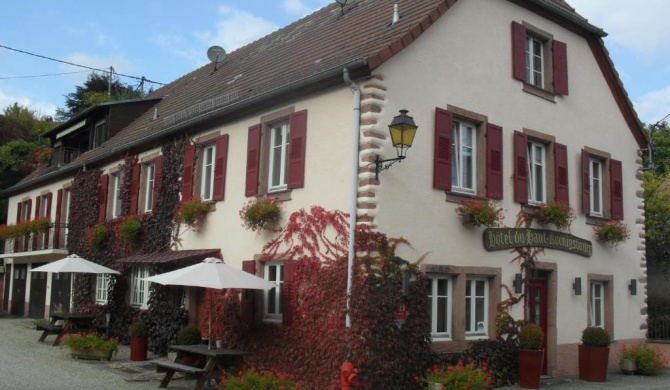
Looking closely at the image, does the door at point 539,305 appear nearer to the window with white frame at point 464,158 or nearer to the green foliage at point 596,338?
the green foliage at point 596,338

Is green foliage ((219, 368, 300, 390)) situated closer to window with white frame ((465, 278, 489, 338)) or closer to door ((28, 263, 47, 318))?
window with white frame ((465, 278, 489, 338))

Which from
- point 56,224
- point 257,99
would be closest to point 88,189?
point 56,224

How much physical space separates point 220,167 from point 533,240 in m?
6.37

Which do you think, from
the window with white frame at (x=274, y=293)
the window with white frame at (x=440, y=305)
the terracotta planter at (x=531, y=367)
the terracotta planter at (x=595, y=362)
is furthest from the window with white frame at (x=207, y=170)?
the terracotta planter at (x=595, y=362)

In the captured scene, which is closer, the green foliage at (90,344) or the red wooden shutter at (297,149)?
the red wooden shutter at (297,149)

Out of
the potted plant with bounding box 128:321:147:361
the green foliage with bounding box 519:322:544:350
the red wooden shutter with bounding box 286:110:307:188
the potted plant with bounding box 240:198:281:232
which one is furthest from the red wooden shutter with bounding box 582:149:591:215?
the potted plant with bounding box 128:321:147:361

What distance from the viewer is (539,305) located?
1422 centimetres

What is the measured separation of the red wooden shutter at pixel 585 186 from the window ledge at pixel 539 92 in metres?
1.47

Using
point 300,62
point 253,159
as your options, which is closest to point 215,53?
point 300,62

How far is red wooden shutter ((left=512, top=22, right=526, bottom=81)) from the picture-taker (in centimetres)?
1425

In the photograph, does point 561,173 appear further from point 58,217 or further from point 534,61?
point 58,217

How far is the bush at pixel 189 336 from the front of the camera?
46.2 feet

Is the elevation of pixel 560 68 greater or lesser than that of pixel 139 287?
greater

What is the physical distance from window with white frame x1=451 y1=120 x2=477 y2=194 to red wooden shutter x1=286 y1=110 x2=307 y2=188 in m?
2.62
